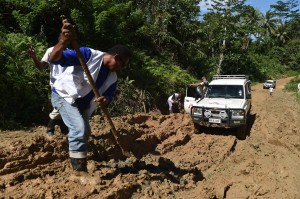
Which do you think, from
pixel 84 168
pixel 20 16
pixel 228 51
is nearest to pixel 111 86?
pixel 84 168

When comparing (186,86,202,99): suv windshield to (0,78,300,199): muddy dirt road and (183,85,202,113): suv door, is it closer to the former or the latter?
(183,85,202,113): suv door

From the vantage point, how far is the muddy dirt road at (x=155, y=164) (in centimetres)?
462

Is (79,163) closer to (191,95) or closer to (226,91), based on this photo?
(226,91)

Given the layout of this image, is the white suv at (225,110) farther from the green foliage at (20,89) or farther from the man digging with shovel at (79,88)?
the man digging with shovel at (79,88)

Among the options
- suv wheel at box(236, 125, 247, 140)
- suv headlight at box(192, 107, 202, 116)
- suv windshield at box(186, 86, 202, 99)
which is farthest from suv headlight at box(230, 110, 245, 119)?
suv windshield at box(186, 86, 202, 99)

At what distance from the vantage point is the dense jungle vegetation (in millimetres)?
8578

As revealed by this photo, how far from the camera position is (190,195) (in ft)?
17.9

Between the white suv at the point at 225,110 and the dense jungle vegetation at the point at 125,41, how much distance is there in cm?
291

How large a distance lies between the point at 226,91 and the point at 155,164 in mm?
5416

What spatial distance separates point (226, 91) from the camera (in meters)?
11.2

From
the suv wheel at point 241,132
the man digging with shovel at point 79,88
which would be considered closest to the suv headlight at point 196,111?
the suv wheel at point 241,132

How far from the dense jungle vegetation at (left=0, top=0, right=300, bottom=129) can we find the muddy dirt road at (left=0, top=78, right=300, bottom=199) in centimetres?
190

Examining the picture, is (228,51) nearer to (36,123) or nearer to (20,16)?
(20,16)

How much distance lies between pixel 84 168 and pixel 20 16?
826 cm
